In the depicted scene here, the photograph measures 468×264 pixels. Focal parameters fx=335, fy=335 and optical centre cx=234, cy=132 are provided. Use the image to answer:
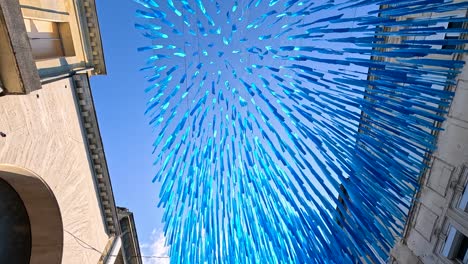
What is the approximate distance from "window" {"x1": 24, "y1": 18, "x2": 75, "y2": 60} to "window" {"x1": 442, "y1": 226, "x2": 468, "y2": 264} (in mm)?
15379

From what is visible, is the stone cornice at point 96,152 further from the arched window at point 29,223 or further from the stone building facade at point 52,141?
the arched window at point 29,223

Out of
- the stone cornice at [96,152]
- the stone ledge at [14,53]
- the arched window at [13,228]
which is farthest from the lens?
the stone cornice at [96,152]

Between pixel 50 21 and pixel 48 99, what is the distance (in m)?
3.68

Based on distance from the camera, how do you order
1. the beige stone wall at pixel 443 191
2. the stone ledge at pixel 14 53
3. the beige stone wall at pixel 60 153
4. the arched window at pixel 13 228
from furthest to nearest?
the arched window at pixel 13 228 < the beige stone wall at pixel 443 191 < the beige stone wall at pixel 60 153 < the stone ledge at pixel 14 53

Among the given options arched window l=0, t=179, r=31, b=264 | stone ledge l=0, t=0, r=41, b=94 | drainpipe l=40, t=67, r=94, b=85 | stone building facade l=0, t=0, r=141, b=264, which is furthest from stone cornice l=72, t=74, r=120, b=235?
stone ledge l=0, t=0, r=41, b=94

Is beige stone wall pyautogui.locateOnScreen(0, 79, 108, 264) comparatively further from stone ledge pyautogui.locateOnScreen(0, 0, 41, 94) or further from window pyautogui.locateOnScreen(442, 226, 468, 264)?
window pyautogui.locateOnScreen(442, 226, 468, 264)

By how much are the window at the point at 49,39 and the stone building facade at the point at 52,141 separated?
38 mm

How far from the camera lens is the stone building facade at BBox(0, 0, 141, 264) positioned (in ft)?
29.2

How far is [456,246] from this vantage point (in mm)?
10953

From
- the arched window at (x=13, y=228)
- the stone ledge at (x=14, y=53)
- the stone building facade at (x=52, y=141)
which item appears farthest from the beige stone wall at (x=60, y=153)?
the arched window at (x=13, y=228)

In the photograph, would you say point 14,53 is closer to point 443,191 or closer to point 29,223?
point 29,223

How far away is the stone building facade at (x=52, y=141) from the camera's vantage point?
8891mm

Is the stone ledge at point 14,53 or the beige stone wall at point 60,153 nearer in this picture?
the stone ledge at point 14,53

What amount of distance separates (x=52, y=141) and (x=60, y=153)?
0.72 meters
